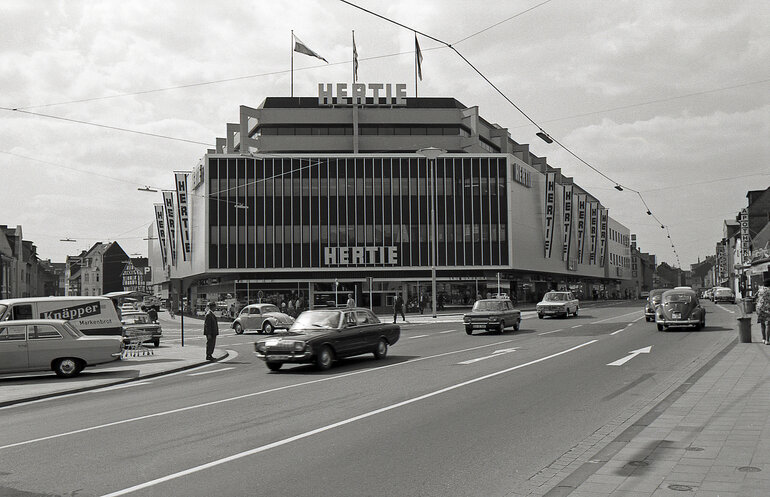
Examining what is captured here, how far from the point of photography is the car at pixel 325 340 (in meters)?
16.6

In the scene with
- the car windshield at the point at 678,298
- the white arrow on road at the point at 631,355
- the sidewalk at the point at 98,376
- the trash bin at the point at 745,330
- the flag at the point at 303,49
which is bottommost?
the sidewalk at the point at 98,376

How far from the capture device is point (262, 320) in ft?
121

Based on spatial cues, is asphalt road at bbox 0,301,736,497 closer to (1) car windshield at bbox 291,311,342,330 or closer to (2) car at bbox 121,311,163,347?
(1) car windshield at bbox 291,311,342,330

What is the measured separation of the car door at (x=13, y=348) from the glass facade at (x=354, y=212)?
47850mm

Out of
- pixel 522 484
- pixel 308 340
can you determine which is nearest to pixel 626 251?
pixel 308 340

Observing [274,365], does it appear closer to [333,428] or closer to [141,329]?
Result: [333,428]

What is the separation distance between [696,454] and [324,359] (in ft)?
36.0

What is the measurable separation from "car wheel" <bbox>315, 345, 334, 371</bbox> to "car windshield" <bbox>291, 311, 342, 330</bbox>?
660mm

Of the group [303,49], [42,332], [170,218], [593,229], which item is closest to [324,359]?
[42,332]

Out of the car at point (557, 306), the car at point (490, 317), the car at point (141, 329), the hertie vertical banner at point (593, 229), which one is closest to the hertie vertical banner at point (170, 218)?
the car at point (557, 306)

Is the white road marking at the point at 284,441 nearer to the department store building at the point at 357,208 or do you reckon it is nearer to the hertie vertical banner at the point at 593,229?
the department store building at the point at 357,208

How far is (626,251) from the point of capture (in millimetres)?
141625

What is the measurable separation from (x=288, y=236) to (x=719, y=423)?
59.0 metres

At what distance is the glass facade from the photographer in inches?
2569
